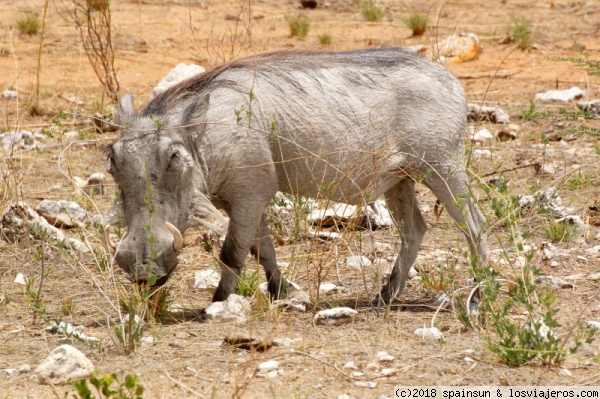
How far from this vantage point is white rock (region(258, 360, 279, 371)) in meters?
3.51

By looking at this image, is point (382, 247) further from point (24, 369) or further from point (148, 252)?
point (24, 369)

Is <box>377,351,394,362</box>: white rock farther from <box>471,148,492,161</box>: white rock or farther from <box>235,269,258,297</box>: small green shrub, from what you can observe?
<box>471,148,492,161</box>: white rock

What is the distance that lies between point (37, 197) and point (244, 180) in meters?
2.52

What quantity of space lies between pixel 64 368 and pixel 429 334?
56.7 inches

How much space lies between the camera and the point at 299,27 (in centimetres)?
1180

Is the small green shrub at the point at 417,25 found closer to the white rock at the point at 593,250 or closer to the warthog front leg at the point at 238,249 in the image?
the white rock at the point at 593,250

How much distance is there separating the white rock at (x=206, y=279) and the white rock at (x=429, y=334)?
4.47 feet

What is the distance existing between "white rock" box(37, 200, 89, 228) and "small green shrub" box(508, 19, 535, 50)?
6.99 meters

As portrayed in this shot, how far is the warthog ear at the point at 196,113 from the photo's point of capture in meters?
4.31

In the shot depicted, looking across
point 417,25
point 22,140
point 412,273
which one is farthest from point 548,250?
point 417,25

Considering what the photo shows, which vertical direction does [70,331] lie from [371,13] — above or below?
below

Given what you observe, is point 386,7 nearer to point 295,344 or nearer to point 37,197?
point 37,197

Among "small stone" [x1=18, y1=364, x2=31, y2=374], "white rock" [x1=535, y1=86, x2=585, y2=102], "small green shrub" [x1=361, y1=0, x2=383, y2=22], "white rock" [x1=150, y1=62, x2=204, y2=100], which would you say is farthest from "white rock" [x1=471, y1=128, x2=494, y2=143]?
"small green shrub" [x1=361, y1=0, x2=383, y2=22]

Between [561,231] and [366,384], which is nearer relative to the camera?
[366,384]
